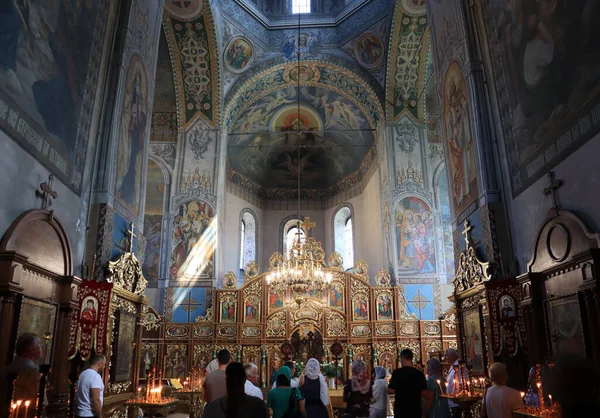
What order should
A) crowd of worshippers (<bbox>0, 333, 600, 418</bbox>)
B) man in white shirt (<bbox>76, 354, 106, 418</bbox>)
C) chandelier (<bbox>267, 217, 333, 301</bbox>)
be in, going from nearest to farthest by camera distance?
crowd of worshippers (<bbox>0, 333, 600, 418</bbox>) < man in white shirt (<bbox>76, 354, 106, 418</bbox>) < chandelier (<bbox>267, 217, 333, 301</bbox>)

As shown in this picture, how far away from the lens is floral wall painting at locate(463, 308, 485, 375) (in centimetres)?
870

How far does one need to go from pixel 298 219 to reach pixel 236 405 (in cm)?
1055

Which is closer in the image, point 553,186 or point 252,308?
point 553,186

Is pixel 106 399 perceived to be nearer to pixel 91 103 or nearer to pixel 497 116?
pixel 91 103

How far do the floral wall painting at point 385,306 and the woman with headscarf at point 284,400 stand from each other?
10603mm

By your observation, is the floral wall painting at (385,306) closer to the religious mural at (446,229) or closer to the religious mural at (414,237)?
the religious mural at (414,237)

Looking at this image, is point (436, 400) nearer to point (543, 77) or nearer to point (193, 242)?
point (543, 77)

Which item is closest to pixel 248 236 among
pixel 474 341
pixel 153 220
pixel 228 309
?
pixel 153 220

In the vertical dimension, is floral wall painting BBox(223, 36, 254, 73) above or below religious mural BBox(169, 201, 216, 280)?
above

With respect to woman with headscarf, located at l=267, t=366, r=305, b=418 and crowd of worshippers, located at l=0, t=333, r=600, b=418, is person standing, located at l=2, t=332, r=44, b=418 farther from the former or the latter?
woman with headscarf, located at l=267, t=366, r=305, b=418

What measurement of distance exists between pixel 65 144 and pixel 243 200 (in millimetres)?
15224

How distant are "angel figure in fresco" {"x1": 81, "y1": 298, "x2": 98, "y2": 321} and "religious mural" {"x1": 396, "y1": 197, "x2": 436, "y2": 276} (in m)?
10.7

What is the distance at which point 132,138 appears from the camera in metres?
10.4

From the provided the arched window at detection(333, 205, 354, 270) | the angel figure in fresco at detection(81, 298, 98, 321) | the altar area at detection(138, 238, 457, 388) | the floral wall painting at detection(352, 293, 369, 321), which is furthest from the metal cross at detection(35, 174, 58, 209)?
the arched window at detection(333, 205, 354, 270)
